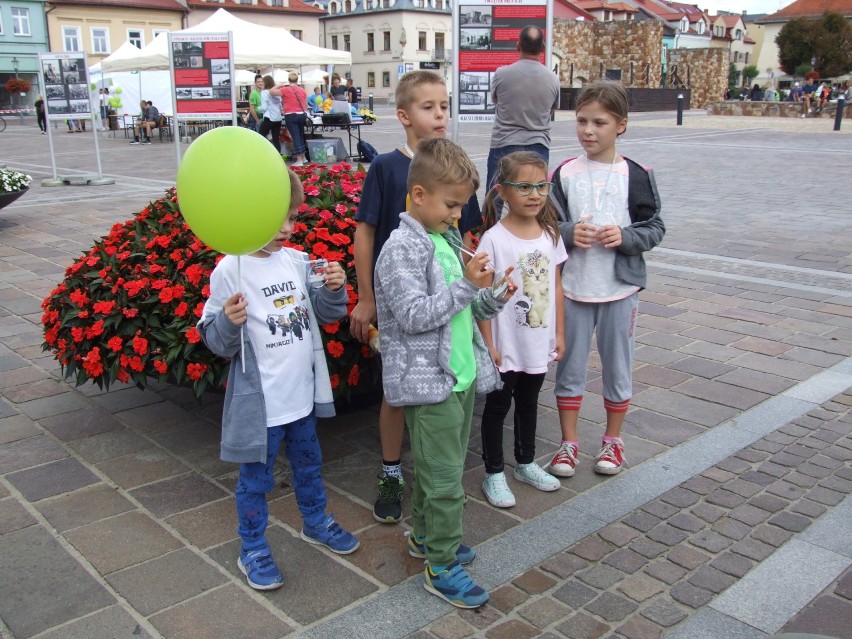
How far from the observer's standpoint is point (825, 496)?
334cm

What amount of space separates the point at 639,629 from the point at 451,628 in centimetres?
59

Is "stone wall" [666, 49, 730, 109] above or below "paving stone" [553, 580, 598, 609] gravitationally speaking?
above

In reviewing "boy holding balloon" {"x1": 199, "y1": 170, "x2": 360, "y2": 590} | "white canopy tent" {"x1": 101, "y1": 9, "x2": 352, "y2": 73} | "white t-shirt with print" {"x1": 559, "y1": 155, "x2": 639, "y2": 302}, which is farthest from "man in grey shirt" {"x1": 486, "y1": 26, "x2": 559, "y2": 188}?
"white canopy tent" {"x1": 101, "y1": 9, "x2": 352, "y2": 73}

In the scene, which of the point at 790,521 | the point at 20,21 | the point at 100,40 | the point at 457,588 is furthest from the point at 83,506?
the point at 100,40

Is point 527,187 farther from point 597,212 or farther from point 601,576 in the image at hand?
point 601,576

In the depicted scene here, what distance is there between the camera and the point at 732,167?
1567 cm

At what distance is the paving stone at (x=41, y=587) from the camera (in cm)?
255

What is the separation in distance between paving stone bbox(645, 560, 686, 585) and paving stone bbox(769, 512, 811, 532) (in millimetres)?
562

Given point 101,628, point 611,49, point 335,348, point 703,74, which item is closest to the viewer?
point 101,628

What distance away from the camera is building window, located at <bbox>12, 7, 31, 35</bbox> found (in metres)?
48.9

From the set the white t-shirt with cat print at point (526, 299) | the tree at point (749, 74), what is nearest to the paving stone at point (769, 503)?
the white t-shirt with cat print at point (526, 299)

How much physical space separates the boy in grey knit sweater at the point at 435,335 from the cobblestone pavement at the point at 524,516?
Result: 0.21m

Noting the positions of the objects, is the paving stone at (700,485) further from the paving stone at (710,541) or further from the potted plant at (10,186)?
the potted plant at (10,186)

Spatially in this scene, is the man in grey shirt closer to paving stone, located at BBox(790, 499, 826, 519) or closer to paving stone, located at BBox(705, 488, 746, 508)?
paving stone, located at BBox(705, 488, 746, 508)
